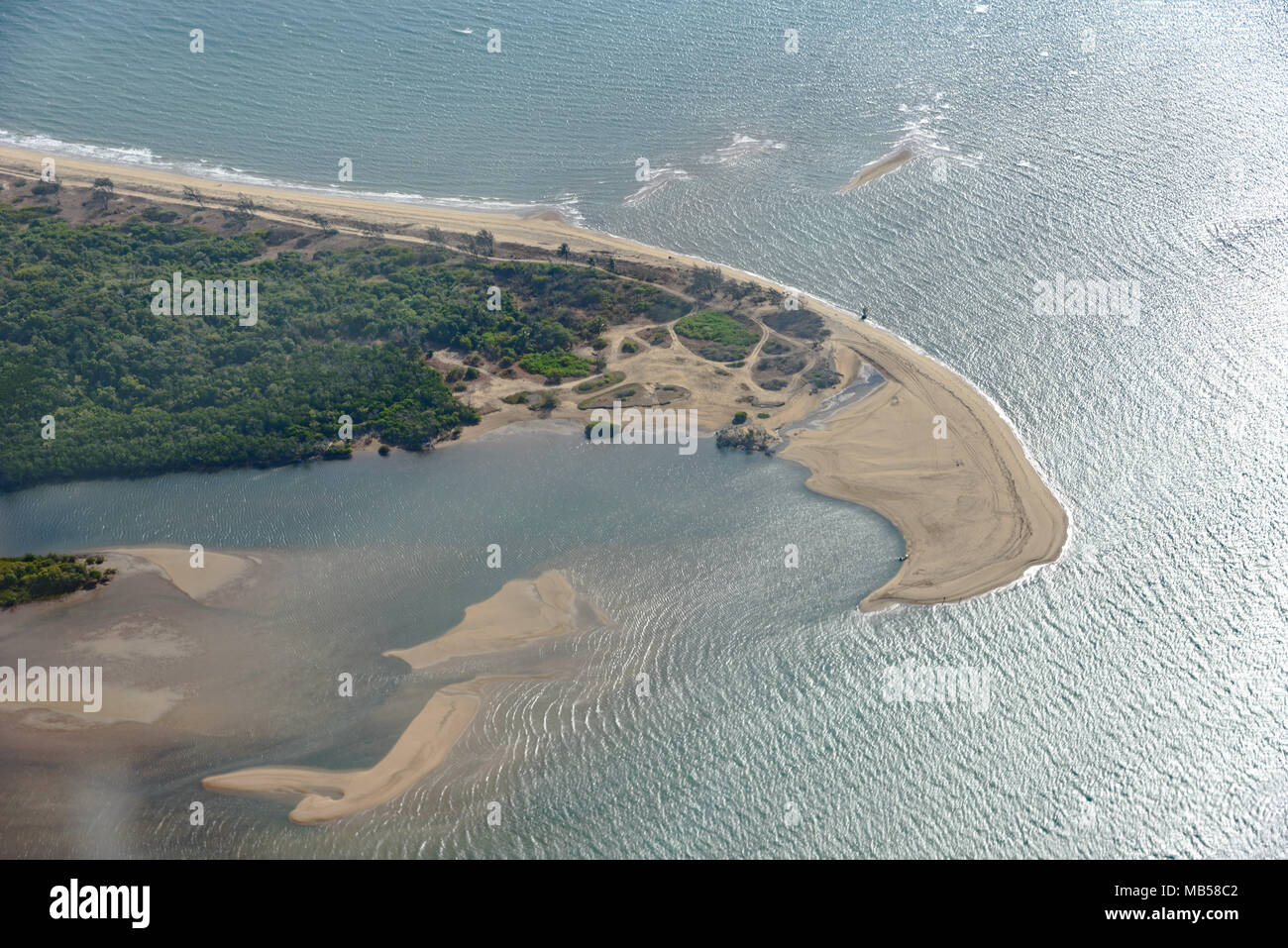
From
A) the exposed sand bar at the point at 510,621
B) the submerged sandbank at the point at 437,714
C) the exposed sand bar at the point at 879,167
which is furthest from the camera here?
the exposed sand bar at the point at 879,167

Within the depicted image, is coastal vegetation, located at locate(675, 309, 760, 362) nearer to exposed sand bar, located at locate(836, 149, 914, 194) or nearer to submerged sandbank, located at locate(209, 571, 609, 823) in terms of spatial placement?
exposed sand bar, located at locate(836, 149, 914, 194)

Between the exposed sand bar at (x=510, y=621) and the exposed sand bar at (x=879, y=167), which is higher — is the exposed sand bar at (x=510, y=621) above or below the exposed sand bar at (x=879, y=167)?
below

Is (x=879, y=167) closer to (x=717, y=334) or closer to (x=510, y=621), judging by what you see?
(x=717, y=334)

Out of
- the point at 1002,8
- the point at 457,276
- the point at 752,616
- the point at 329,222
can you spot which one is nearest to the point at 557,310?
the point at 457,276

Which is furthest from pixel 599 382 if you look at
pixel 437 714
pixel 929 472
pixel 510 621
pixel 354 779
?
pixel 354 779

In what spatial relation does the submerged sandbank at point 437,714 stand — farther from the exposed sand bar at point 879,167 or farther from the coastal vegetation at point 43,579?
the exposed sand bar at point 879,167

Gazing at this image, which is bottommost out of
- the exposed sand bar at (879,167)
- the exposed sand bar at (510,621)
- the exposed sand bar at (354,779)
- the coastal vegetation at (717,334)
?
the exposed sand bar at (354,779)

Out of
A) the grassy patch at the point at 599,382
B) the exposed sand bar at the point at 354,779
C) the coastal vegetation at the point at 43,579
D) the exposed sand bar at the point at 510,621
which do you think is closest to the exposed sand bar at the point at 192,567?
the coastal vegetation at the point at 43,579

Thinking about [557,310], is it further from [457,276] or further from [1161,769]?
[1161,769]
